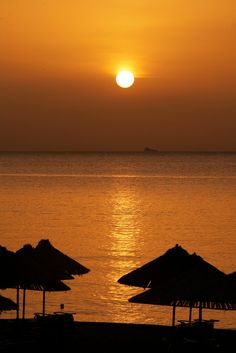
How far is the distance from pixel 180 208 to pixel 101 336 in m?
53.0

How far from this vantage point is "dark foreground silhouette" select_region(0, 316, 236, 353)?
17.3 meters

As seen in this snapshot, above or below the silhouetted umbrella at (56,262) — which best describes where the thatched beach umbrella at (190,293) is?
below

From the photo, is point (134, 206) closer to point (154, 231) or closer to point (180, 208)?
point (180, 208)

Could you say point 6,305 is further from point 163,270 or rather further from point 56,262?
point 56,262

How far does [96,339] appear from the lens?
737 inches

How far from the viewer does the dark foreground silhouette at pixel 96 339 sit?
17297 millimetres

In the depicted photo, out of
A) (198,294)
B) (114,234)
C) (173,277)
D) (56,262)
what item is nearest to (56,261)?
(56,262)

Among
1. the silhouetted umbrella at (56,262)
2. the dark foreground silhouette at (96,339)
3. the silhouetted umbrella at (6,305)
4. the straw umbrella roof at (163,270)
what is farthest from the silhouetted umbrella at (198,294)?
the silhouetted umbrella at (56,262)

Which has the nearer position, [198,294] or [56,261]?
[198,294]

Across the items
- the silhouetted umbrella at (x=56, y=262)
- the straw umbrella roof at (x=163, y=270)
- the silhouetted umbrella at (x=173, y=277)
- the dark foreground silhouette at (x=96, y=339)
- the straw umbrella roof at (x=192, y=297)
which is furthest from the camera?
the silhouetted umbrella at (x=56, y=262)

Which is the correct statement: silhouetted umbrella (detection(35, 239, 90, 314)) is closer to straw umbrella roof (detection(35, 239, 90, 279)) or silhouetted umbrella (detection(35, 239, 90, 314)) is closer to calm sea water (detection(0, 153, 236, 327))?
straw umbrella roof (detection(35, 239, 90, 279))

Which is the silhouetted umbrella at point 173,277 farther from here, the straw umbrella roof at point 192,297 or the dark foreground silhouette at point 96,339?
the dark foreground silhouette at point 96,339

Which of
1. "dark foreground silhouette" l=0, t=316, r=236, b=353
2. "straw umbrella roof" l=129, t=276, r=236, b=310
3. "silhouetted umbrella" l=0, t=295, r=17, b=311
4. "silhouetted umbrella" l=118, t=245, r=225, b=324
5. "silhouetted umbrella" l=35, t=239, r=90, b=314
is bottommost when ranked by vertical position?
"dark foreground silhouette" l=0, t=316, r=236, b=353

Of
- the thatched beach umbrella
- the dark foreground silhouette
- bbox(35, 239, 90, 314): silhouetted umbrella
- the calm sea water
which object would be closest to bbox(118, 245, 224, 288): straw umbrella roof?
the dark foreground silhouette
